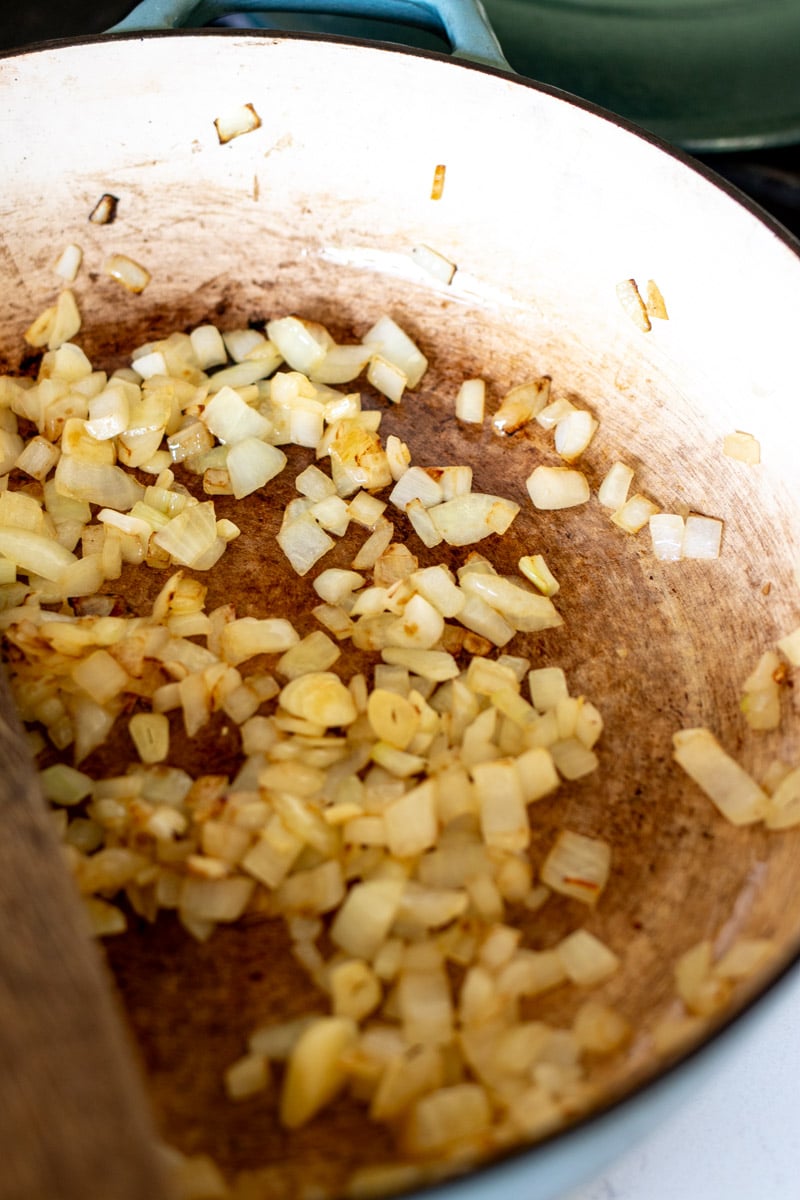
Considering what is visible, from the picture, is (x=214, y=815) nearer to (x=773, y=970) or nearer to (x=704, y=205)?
(x=773, y=970)

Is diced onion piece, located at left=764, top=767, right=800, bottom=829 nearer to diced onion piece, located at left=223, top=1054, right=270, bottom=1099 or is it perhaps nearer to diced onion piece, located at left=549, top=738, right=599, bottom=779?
diced onion piece, located at left=549, top=738, right=599, bottom=779

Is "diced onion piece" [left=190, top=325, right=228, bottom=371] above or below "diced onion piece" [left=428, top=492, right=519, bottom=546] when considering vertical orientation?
below

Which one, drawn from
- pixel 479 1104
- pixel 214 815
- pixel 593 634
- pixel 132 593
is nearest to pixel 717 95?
pixel 593 634

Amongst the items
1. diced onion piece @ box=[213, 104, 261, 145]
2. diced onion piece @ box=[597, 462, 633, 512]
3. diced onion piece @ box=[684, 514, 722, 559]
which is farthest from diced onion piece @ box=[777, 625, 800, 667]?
diced onion piece @ box=[213, 104, 261, 145]

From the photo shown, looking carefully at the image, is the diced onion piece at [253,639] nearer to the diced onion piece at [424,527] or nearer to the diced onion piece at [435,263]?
the diced onion piece at [424,527]

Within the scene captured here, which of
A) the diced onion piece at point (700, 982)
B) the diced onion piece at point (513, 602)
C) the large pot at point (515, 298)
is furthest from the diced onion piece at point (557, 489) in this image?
the diced onion piece at point (700, 982)

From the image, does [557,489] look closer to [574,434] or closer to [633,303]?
[574,434]
